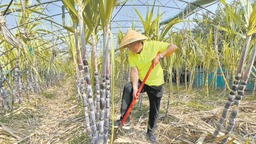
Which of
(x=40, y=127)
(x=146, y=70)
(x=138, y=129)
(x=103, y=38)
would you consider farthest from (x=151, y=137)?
(x=40, y=127)

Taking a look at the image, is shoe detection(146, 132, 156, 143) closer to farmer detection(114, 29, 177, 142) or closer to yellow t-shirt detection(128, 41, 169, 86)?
farmer detection(114, 29, 177, 142)

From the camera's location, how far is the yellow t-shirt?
1827 millimetres

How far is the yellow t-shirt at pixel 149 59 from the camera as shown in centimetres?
183

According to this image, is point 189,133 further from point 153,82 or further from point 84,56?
point 84,56

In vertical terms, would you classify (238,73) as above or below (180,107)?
above

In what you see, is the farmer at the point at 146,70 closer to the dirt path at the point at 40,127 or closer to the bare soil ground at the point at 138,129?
the bare soil ground at the point at 138,129

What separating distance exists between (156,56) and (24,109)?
209cm

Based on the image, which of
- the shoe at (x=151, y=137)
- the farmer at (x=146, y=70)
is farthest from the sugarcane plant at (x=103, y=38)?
the shoe at (x=151, y=137)

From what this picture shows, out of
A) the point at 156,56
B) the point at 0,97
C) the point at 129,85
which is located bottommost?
the point at 0,97

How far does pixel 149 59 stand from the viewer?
1844 mm

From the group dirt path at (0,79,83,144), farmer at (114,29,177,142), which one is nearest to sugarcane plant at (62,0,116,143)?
farmer at (114,29,177,142)

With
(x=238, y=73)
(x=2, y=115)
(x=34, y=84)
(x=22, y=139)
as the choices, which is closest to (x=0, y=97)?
(x=2, y=115)

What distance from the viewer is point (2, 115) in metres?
2.62

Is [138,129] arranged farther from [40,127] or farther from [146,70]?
[40,127]
